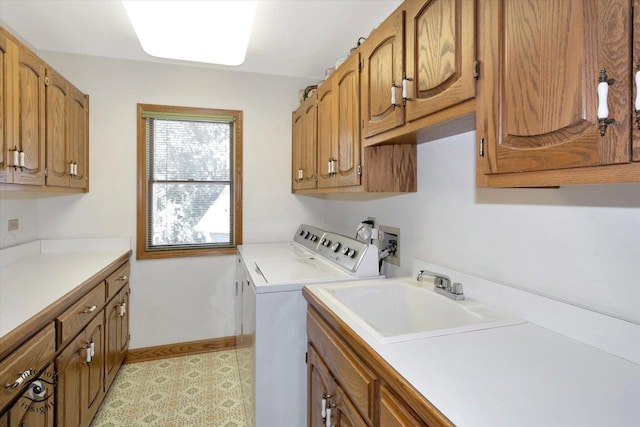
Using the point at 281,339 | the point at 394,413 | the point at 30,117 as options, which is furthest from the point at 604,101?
the point at 30,117

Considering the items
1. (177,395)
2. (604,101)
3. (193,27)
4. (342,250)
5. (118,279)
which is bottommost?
(177,395)

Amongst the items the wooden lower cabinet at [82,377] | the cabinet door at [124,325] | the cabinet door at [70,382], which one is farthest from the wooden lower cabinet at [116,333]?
the cabinet door at [70,382]

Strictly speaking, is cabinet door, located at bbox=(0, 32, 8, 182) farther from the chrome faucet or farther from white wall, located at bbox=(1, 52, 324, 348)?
the chrome faucet

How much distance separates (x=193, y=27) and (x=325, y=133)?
2.99ft

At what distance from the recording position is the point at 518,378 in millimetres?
757

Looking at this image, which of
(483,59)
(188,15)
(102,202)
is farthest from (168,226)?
(483,59)

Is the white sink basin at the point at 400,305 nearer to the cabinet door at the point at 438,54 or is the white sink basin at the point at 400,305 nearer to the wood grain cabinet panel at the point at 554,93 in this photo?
the wood grain cabinet panel at the point at 554,93

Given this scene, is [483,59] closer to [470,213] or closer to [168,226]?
[470,213]

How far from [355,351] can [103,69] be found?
9.36ft

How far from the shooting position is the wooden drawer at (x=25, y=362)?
1026mm

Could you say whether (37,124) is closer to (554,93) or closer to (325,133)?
(325,133)

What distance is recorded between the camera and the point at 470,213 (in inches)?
55.4

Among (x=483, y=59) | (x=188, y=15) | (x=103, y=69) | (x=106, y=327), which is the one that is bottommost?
(x=106, y=327)

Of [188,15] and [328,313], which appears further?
[188,15]
